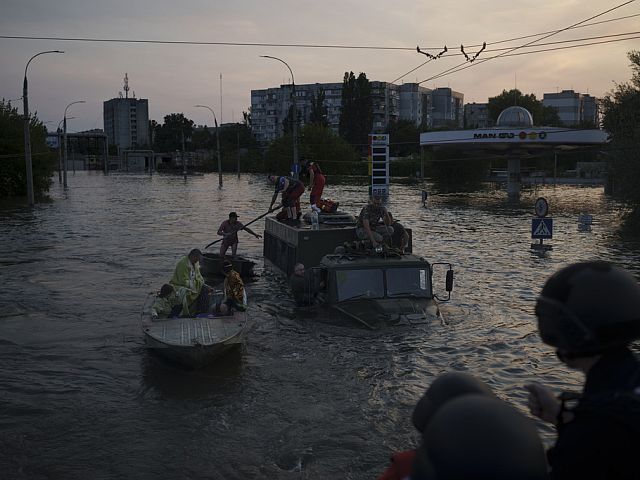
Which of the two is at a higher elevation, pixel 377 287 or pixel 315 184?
pixel 315 184

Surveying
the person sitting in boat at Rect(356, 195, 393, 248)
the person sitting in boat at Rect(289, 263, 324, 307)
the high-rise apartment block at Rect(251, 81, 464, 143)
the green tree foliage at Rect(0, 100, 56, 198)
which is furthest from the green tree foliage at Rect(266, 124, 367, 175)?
the person sitting in boat at Rect(289, 263, 324, 307)

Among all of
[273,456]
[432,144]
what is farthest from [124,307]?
[432,144]

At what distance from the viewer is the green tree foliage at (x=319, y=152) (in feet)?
302

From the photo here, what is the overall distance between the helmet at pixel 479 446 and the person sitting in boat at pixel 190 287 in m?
11.1

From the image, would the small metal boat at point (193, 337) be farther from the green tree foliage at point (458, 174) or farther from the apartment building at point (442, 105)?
the apartment building at point (442, 105)

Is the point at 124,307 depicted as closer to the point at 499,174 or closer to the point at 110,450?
the point at 110,450

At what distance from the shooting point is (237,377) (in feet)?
36.1

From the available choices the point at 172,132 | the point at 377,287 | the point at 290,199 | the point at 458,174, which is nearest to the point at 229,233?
the point at 290,199

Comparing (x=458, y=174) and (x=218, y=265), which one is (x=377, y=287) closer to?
(x=218, y=265)

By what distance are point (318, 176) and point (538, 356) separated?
Answer: 32.2 ft

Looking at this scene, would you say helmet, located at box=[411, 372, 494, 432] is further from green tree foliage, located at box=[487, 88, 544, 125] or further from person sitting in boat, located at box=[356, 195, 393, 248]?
green tree foliage, located at box=[487, 88, 544, 125]

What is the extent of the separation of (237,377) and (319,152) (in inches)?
3250

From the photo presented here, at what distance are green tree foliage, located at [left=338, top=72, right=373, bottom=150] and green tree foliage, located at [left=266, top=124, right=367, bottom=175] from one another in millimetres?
23722

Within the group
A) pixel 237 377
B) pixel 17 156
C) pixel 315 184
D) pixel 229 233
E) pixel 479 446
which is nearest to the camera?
pixel 479 446
